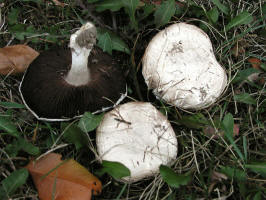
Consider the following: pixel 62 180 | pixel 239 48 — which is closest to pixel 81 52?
pixel 62 180

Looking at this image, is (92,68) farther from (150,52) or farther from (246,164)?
(246,164)

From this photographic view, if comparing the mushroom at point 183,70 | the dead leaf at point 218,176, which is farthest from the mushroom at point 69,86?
the dead leaf at point 218,176

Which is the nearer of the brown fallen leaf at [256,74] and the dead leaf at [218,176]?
the dead leaf at [218,176]

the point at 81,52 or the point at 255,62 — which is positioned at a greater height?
the point at 81,52

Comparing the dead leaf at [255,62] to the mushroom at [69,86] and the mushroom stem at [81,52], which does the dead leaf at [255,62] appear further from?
the mushroom stem at [81,52]


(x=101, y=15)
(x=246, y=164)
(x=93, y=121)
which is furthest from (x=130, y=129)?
(x=101, y=15)

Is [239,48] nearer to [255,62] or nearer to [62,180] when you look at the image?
[255,62]

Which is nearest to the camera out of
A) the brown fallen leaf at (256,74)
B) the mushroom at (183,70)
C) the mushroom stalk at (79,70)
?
the mushroom stalk at (79,70)

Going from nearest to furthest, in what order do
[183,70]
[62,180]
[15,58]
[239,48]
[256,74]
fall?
[62,180]
[183,70]
[15,58]
[256,74]
[239,48]
